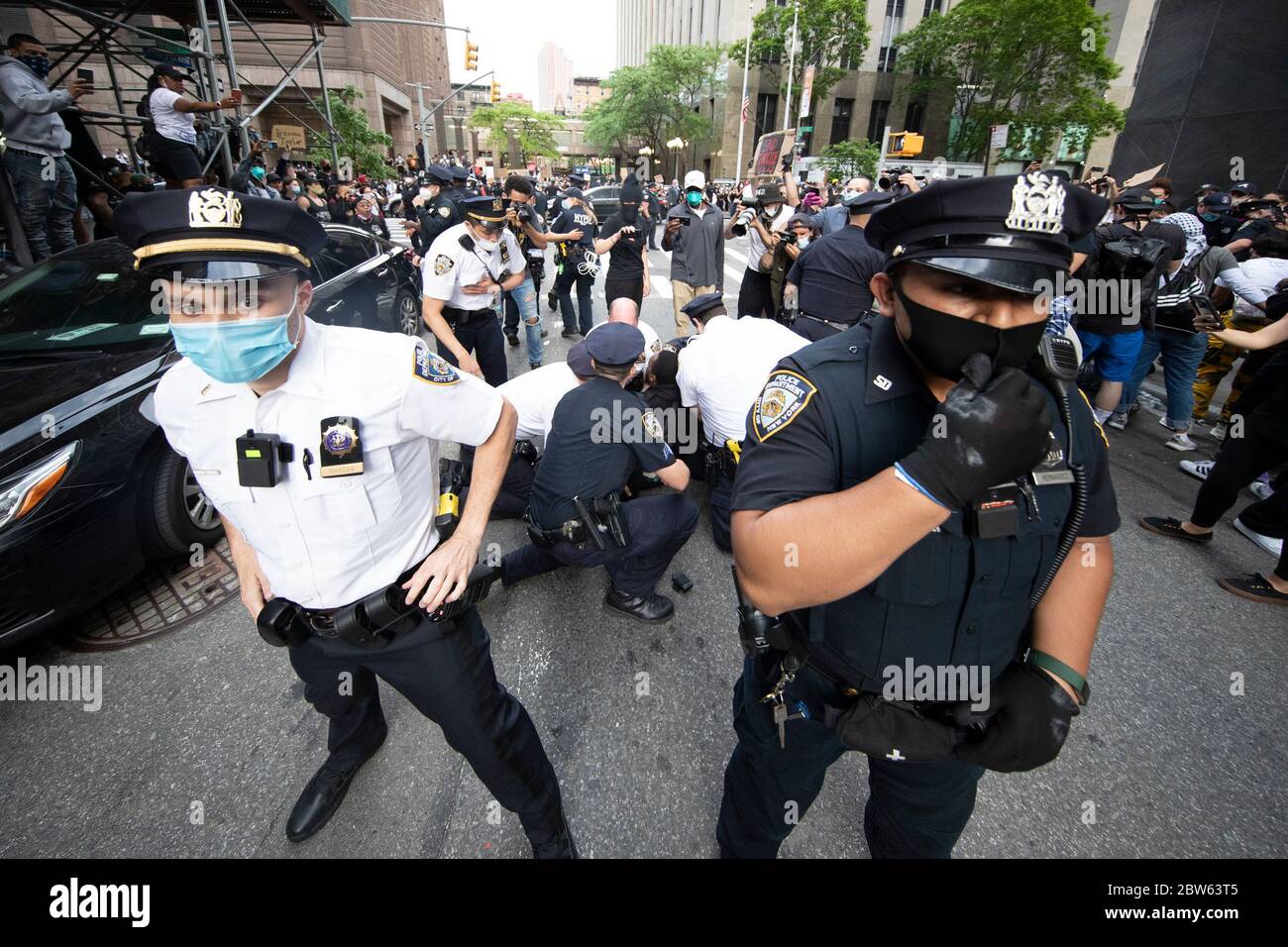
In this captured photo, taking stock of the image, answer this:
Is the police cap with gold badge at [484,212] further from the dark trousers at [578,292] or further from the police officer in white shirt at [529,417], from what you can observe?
the dark trousers at [578,292]

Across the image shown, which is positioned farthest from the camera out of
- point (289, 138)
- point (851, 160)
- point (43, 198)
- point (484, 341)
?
point (851, 160)

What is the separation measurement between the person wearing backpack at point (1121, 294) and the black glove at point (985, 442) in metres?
5.17

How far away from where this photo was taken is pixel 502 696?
1.89 m

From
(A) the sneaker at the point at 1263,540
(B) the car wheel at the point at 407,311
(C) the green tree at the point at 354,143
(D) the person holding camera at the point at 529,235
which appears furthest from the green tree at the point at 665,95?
(A) the sneaker at the point at 1263,540

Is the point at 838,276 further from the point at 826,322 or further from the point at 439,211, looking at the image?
the point at 439,211

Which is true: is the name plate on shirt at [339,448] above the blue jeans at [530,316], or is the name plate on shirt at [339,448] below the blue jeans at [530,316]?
above

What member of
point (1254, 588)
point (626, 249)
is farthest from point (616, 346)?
point (626, 249)

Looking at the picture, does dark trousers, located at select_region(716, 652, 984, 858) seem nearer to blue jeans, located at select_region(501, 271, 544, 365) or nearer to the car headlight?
the car headlight

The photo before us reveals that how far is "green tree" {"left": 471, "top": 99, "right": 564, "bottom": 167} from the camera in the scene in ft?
222

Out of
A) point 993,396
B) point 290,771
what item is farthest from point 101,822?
point 993,396

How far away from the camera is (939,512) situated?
3.05 feet

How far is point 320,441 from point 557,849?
151 cm

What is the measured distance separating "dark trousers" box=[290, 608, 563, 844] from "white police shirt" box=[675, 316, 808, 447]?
2.21 m

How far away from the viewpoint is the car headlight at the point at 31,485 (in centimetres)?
235
